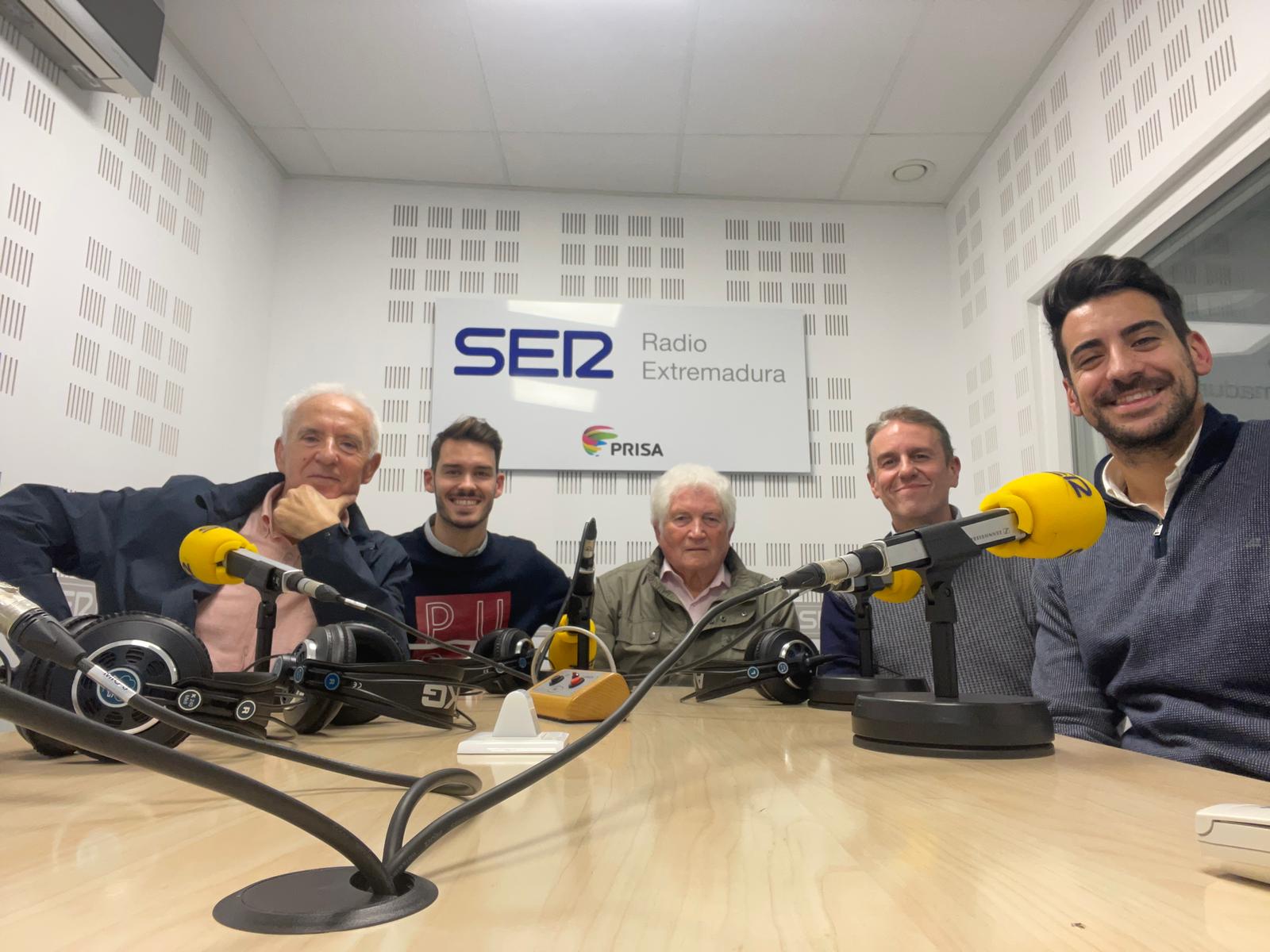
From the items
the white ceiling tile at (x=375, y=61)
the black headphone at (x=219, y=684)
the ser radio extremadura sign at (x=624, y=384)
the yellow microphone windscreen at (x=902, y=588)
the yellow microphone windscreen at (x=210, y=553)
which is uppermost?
the white ceiling tile at (x=375, y=61)

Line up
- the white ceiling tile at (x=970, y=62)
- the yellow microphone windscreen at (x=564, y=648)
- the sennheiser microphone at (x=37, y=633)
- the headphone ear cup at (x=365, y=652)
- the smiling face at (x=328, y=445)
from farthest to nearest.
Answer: the white ceiling tile at (x=970, y=62) → the smiling face at (x=328, y=445) → the yellow microphone windscreen at (x=564, y=648) → the headphone ear cup at (x=365, y=652) → the sennheiser microphone at (x=37, y=633)

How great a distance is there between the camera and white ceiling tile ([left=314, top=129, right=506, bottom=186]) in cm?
299

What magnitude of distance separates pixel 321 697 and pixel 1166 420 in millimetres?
1301

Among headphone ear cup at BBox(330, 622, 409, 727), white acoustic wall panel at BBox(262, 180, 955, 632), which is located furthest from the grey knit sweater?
white acoustic wall panel at BBox(262, 180, 955, 632)

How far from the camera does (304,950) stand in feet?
0.79

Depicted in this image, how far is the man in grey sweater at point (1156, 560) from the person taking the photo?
1.01m

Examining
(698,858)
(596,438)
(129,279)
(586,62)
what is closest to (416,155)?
(586,62)

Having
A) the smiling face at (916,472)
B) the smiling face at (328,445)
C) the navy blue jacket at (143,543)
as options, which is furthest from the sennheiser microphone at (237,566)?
the smiling face at (916,472)

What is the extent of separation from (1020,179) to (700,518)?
1.76m

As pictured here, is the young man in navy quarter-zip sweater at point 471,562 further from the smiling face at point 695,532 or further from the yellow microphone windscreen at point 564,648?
the yellow microphone windscreen at point 564,648

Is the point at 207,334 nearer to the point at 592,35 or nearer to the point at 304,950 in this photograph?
the point at 592,35

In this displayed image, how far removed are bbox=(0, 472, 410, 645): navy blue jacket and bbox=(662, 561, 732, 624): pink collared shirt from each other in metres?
0.98

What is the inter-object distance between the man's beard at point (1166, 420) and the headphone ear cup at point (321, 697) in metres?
1.23

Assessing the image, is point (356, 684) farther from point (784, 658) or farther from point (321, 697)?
point (784, 658)
